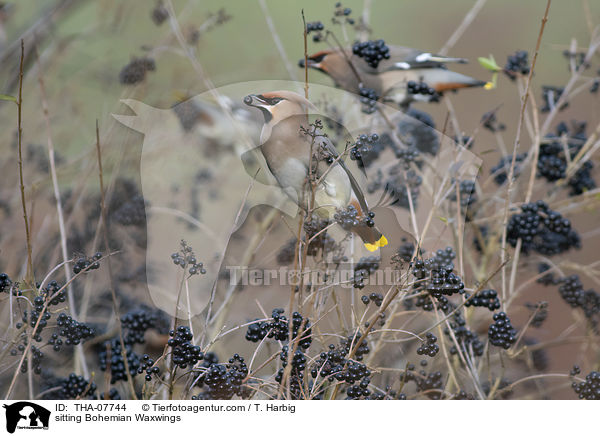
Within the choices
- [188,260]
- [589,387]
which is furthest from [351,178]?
[589,387]

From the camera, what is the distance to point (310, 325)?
733 millimetres

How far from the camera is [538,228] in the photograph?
89cm

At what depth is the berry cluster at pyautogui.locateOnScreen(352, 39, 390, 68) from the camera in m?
0.86

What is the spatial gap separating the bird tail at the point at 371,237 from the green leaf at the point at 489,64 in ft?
1.20

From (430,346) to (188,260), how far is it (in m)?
0.35

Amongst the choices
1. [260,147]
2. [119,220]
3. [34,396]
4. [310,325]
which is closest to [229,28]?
[260,147]

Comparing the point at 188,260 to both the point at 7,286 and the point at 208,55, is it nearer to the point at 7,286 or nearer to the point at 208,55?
the point at 7,286

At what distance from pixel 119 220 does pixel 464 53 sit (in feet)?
2.10

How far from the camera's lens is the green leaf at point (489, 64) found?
93 centimetres

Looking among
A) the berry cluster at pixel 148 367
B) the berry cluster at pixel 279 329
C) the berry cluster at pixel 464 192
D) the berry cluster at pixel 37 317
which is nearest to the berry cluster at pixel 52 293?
the berry cluster at pixel 37 317

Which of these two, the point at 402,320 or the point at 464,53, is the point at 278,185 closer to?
the point at 402,320

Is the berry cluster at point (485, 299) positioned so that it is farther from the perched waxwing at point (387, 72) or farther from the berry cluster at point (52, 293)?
the berry cluster at point (52, 293)
